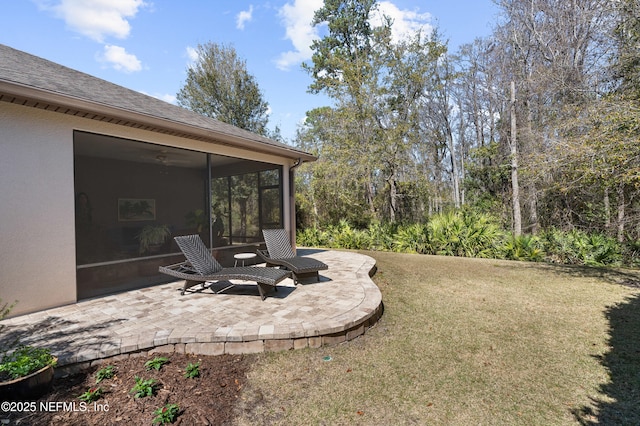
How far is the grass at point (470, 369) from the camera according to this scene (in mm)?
2404

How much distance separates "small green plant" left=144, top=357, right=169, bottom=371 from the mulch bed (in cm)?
3

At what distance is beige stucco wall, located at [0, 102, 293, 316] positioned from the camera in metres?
4.05

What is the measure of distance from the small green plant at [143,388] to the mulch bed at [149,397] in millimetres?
32

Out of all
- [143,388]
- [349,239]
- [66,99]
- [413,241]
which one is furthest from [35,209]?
[413,241]

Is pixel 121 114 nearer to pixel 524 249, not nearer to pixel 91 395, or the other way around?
pixel 91 395

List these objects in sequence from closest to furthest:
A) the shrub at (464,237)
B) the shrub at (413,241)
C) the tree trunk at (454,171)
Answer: the shrub at (464,237)
the shrub at (413,241)
the tree trunk at (454,171)

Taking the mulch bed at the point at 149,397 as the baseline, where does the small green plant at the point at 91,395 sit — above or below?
above

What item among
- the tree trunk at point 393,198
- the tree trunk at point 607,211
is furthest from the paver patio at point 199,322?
the tree trunk at point 607,211

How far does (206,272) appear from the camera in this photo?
5152mm

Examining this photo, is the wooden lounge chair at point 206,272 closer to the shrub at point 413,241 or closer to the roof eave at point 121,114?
the roof eave at point 121,114

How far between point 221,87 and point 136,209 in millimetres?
12830

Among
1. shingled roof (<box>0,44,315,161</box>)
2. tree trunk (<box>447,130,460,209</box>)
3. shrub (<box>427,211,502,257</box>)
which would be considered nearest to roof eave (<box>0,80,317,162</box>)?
shingled roof (<box>0,44,315,161</box>)

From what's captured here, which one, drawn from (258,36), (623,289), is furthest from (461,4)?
(623,289)

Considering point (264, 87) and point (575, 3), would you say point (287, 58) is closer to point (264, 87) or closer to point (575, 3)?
point (264, 87)
